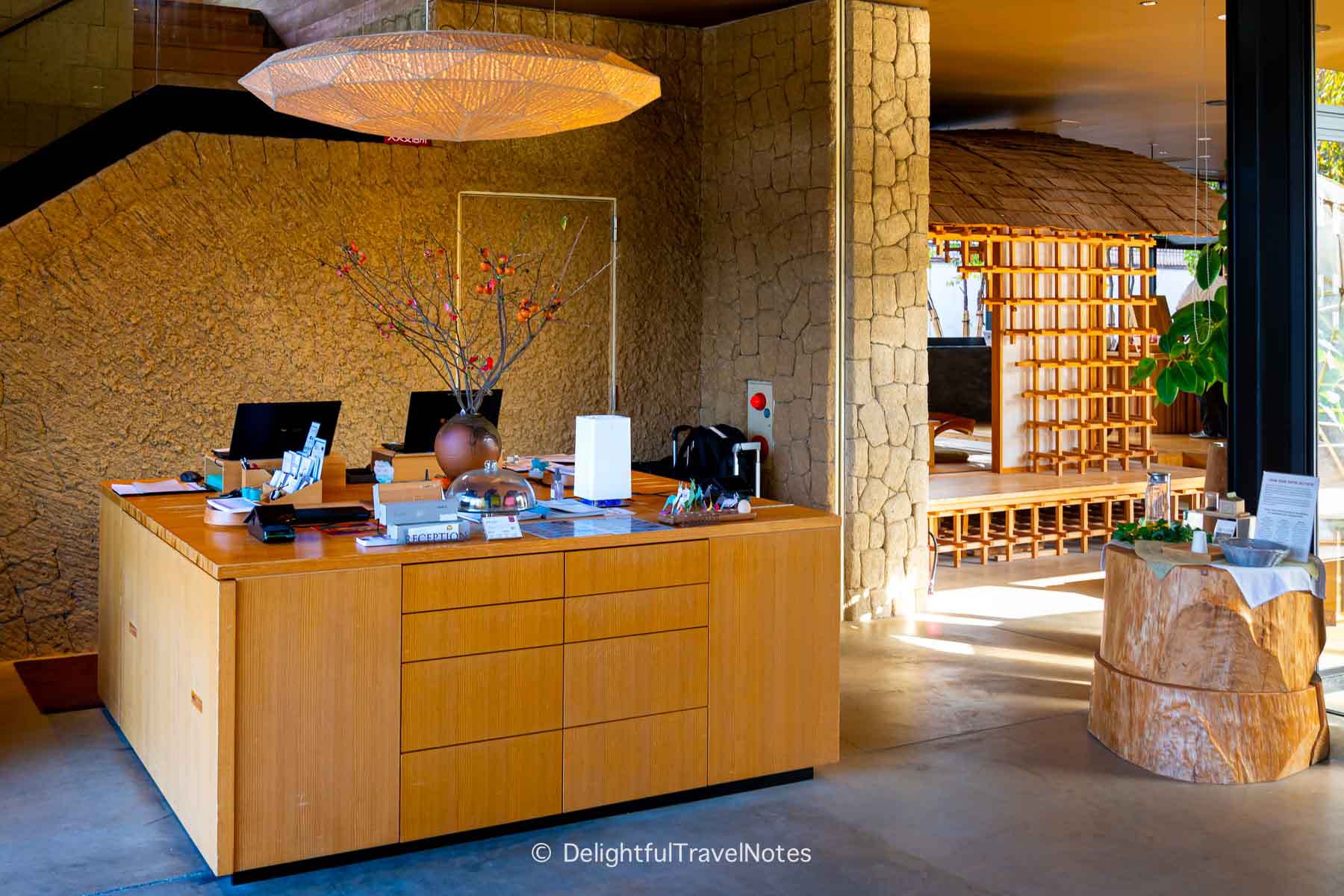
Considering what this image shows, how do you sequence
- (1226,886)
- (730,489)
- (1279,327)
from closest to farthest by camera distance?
(1226,886) < (730,489) < (1279,327)

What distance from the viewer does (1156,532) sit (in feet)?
17.4

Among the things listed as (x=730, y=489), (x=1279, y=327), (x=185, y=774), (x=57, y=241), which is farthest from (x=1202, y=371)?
(x=57, y=241)

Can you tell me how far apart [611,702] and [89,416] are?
3515 millimetres

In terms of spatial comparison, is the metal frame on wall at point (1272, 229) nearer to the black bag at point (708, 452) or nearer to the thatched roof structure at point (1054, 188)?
the black bag at point (708, 452)

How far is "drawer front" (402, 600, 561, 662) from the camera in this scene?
4.08 metres

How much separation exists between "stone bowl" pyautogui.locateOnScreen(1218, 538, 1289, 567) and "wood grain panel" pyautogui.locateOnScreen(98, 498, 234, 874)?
357 cm

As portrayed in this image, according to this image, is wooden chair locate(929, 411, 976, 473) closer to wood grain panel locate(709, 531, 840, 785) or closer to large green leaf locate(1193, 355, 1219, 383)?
large green leaf locate(1193, 355, 1219, 383)

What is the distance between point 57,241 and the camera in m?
6.35

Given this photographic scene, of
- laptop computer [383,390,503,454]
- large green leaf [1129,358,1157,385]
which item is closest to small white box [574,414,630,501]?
laptop computer [383,390,503,454]

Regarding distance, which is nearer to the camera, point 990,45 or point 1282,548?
point 1282,548

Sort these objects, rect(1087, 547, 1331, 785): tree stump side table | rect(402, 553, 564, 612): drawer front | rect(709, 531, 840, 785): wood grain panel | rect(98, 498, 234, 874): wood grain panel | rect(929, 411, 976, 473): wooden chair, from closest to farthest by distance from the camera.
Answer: rect(98, 498, 234, 874): wood grain panel → rect(402, 553, 564, 612): drawer front → rect(709, 531, 840, 785): wood grain panel → rect(1087, 547, 1331, 785): tree stump side table → rect(929, 411, 976, 473): wooden chair

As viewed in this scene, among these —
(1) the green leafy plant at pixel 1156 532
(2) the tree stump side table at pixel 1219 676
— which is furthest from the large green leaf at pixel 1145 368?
(2) the tree stump side table at pixel 1219 676

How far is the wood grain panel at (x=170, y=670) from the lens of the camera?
12.5 ft

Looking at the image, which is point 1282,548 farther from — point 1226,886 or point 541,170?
point 541,170
